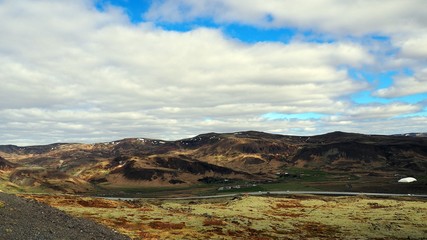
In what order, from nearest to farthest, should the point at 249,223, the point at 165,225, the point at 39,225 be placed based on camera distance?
1. the point at 39,225
2. the point at 165,225
3. the point at 249,223

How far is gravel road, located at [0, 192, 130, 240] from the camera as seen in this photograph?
3534 centimetres

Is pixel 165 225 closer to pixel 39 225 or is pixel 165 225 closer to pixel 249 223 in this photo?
pixel 249 223

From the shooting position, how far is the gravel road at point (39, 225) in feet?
116

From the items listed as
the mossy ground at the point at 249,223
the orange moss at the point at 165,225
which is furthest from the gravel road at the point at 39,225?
the orange moss at the point at 165,225

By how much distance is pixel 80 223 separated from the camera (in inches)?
1813

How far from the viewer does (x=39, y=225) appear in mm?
39500

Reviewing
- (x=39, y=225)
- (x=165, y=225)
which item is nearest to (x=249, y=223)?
(x=165, y=225)

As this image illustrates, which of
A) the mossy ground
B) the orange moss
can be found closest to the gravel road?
the mossy ground

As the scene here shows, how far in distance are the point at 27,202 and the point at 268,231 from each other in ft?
122

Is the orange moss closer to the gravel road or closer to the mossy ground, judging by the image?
the mossy ground

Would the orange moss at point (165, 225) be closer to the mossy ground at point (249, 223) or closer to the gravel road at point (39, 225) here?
the mossy ground at point (249, 223)

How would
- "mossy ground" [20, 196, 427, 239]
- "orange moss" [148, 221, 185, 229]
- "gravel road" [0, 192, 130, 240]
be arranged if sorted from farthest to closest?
"orange moss" [148, 221, 185, 229]
"mossy ground" [20, 196, 427, 239]
"gravel road" [0, 192, 130, 240]

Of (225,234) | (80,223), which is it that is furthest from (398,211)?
(80,223)

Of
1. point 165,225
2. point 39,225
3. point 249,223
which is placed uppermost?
point 39,225
